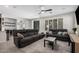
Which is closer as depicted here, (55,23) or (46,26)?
(55,23)

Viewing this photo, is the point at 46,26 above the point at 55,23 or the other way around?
the other way around

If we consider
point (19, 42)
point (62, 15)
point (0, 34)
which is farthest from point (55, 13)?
point (0, 34)

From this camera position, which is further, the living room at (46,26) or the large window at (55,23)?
the large window at (55,23)

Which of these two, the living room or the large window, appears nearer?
the living room

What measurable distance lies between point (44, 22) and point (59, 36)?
1.40m

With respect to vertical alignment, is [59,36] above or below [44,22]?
below
